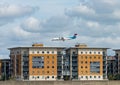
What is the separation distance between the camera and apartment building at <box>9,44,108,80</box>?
14862cm

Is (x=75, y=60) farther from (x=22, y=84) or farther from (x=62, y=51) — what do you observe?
(x=22, y=84)

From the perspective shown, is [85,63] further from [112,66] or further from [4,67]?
[4,67]

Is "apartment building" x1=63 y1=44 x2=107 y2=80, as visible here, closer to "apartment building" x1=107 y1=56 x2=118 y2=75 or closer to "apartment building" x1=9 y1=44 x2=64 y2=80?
"apartment building" x1=9 y1=44 x2=64 y2=80

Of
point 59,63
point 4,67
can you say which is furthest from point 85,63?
point 4,67

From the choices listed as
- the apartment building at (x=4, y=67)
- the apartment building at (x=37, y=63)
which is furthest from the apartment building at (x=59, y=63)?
the apartment building at (x=4, y=67)

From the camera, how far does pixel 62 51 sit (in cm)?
15188

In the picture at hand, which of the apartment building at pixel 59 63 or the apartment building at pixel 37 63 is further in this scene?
the apartment building at pixel 59 63

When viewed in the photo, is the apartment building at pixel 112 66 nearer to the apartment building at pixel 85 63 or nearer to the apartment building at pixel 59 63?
the apartment building at pixel 59 63

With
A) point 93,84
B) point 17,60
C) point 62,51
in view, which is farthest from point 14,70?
point 93,84

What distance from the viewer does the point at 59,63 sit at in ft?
494

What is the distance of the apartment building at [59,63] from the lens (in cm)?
14862

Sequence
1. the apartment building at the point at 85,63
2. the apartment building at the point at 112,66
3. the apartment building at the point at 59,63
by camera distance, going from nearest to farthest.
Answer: the apartment building at the point at 59,63
the apartment building at the point at 85,63
the apartment building at the point at 112,66

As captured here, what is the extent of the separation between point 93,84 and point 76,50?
6038 cm

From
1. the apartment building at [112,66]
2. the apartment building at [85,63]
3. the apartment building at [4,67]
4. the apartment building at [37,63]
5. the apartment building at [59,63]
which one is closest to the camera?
the apartment building at [37,63]
